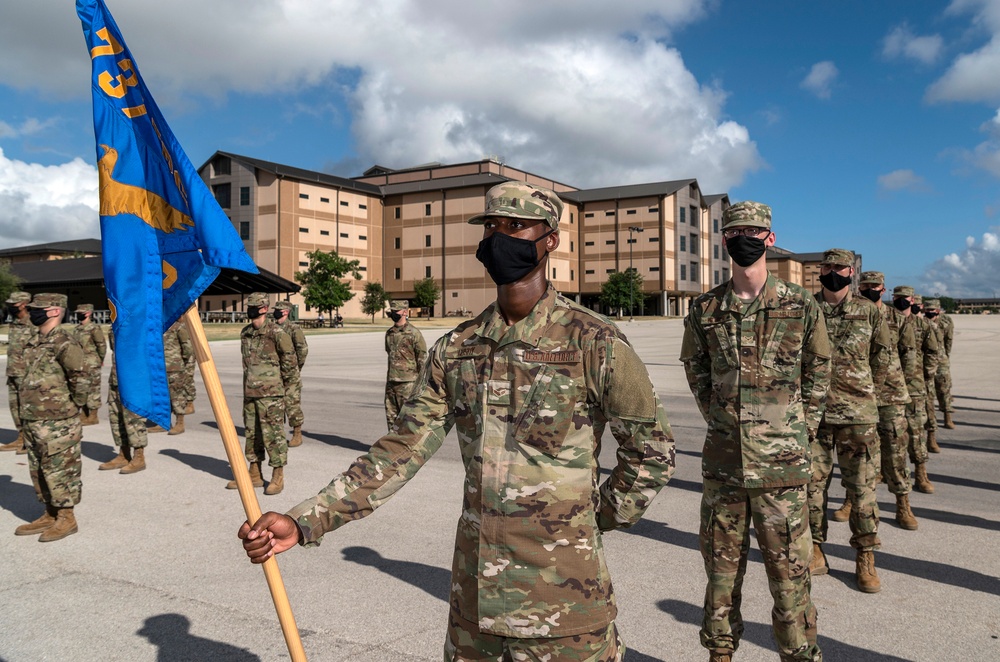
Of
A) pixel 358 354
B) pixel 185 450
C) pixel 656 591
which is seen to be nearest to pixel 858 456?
pixel 656 591

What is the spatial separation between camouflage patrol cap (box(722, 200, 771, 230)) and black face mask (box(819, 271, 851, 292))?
1.63 metres

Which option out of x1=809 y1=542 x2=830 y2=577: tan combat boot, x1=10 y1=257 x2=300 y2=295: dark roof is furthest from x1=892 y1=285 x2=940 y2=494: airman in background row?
x1=10 y1=257 x2=300 y2=295: dark roof

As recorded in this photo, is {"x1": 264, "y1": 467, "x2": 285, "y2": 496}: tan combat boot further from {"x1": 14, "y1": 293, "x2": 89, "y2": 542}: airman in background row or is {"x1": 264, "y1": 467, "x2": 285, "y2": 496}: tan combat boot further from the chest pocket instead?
the chest pocket

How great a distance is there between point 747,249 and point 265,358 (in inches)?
233

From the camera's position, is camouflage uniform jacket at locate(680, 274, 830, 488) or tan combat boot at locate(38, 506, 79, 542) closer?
camouflage uniform jacket at locate(680, 274, 830, 488)

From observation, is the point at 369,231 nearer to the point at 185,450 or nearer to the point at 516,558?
the point at 185,450

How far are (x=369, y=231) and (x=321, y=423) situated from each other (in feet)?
226

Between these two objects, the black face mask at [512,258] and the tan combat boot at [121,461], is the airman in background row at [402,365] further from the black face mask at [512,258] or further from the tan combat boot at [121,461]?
the black face mask at [512,258]

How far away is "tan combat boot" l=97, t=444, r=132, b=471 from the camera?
8.66 m

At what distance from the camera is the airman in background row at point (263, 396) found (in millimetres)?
7602

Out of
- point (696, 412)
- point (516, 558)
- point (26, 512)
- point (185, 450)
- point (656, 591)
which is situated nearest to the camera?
point (516, 558)

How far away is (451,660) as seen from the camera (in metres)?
2.31

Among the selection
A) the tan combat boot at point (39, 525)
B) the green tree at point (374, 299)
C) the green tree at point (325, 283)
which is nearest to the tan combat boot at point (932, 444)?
the tan combat boot at point (39, 525)

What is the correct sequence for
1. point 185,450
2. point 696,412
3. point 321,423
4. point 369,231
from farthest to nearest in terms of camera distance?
point 369,231
point 696,412
point 321,423
point 185,450
